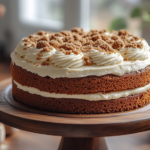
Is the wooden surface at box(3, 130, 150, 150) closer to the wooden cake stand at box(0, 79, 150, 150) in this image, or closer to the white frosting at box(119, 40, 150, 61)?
the wooden cake stand at box(0, 79, 150, 150)

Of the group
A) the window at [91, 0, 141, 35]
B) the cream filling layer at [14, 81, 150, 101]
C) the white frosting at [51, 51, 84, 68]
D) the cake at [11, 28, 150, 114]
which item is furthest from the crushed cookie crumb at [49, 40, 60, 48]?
the window at [91, 0, 141, 35]

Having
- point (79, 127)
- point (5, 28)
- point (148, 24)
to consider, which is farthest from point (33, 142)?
point (5, 28)

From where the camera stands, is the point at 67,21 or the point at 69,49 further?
the point at 67,21

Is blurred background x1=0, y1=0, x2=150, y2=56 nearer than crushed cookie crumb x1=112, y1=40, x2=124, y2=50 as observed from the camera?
No

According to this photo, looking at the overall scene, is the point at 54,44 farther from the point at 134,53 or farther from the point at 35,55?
the point at 134,53

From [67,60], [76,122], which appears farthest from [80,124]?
[67,60]

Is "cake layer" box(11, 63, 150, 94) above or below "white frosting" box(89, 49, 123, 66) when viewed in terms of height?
below
